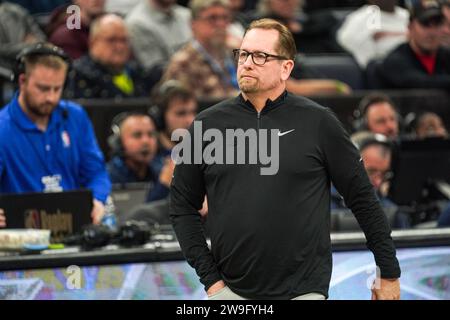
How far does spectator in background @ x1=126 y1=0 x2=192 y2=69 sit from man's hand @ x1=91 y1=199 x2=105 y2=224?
9.77 feet

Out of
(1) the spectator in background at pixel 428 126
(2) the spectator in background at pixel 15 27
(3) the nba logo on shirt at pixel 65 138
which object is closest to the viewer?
(3) the nba logo on shirt at pixel 65 138

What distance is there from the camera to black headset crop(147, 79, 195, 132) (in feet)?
22.4

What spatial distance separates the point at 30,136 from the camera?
206 inches

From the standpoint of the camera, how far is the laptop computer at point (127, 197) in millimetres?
6098

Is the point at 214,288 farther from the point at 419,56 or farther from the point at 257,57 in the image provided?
the point at 419,56

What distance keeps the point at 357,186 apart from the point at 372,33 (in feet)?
18.4

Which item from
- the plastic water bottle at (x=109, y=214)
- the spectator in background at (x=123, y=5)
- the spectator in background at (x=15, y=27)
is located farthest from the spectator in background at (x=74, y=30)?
the plastic water bottle at (x=109, y=214)

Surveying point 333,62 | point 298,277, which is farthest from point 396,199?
point 298,277

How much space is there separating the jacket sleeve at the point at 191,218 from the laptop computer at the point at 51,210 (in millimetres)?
1501

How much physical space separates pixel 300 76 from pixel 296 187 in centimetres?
500

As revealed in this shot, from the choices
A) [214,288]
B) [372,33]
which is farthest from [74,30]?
[214,288]

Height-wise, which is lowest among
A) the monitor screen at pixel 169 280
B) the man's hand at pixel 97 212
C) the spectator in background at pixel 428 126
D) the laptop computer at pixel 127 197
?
the monitor screen at pixel 169 280

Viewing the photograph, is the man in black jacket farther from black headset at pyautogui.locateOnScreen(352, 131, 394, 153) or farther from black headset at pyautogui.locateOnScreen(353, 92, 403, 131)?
black headset at pyautogui.locateOnScreen(353, 92, 403, 131)

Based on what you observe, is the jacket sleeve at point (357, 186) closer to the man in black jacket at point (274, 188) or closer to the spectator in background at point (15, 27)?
the man in black jacket at point (274, 188)
